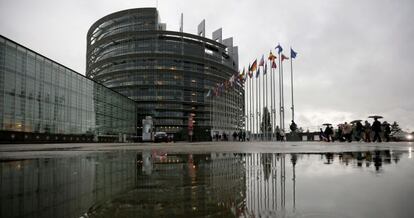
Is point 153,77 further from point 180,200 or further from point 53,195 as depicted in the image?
point 180,200

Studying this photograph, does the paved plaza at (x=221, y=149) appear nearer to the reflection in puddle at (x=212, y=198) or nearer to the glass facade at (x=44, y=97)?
the reflection in puddle at (x=212, y=198)

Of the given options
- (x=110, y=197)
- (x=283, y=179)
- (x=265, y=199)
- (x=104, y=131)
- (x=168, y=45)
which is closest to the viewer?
(x=265, y=199)

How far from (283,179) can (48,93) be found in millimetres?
50839

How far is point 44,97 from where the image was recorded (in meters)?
45.7

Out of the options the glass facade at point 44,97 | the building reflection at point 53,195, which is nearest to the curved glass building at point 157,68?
the glass facade at point 44,97

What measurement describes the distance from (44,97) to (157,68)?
216ft

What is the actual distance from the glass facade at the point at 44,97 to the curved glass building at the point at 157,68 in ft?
121

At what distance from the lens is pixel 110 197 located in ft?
9.30

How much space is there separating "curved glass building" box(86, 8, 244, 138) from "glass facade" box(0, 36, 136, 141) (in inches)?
1450

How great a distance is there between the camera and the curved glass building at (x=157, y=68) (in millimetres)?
109562

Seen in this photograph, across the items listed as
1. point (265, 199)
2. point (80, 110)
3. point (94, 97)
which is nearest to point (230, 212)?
point (265, 199)

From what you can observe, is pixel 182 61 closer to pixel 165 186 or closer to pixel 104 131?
pixel 104 131

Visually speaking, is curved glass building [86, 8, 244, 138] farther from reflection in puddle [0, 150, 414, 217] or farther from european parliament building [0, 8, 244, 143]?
reflection in puddle [0, 150, 414, 217]

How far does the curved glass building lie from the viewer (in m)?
110
